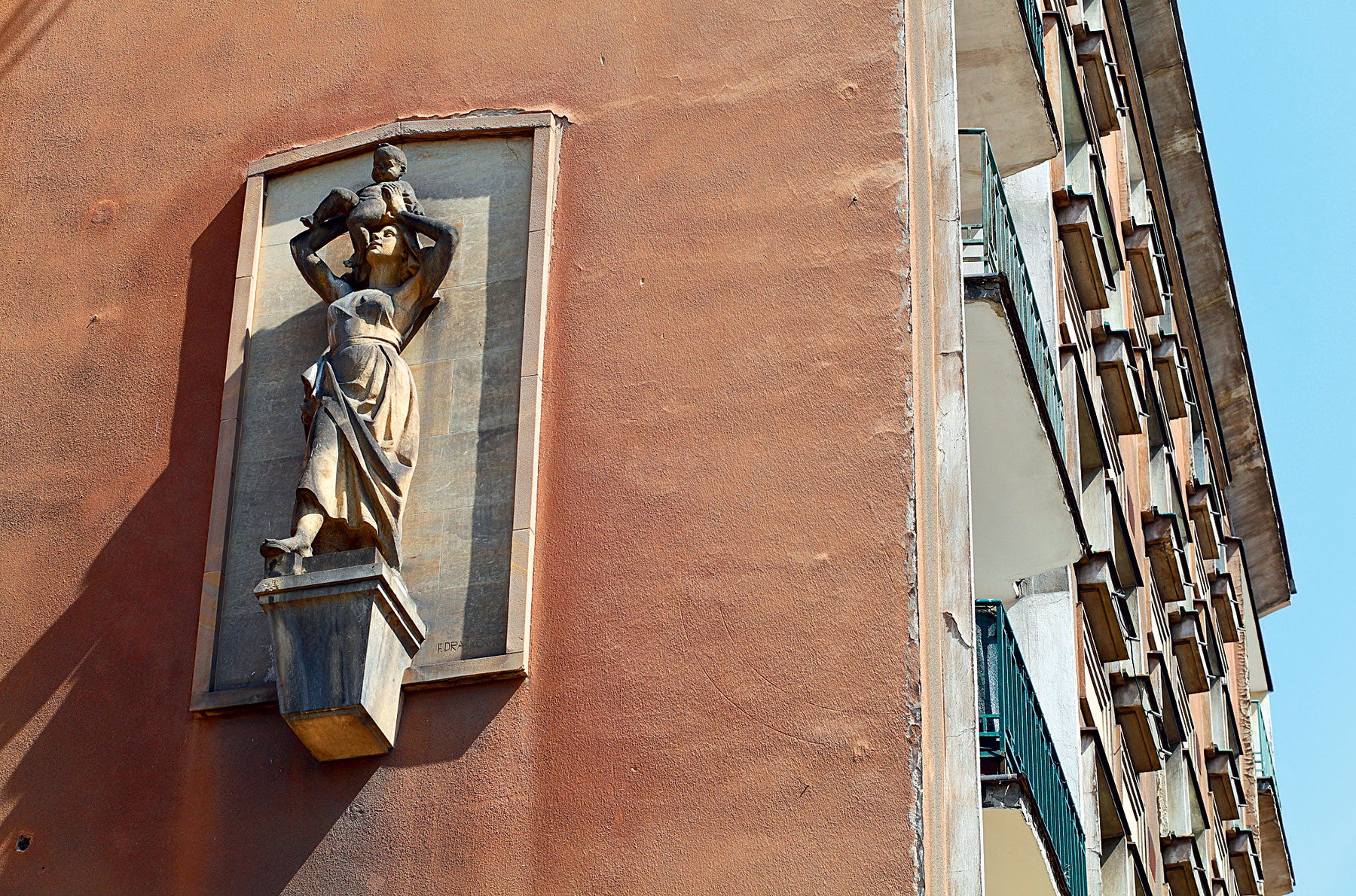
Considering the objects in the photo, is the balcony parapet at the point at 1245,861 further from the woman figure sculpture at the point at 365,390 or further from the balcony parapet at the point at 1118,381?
the woman figure sculpture at the point at 365,390

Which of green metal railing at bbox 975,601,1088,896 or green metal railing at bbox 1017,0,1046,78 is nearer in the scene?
green metal railing at bbox 975,601,1088,896

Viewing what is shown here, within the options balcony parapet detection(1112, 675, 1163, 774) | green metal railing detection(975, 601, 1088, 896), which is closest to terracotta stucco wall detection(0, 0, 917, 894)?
green metal railing detection(975, 601, 1088, 896)

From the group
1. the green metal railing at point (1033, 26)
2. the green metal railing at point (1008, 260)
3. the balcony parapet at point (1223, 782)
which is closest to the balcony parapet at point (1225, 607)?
the balcony parapet at point (1223, 782)

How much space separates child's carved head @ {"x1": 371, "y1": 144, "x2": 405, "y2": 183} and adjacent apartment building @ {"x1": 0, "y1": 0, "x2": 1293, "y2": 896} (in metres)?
0.32

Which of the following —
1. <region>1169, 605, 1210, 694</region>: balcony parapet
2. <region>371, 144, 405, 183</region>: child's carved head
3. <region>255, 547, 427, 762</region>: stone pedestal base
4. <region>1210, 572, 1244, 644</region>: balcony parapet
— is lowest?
<region>255, 547, 427, 762</region>: stone pedestal base

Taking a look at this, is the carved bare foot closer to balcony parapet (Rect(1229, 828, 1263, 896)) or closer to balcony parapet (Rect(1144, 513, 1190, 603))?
balcony parapet (Rect(1144, 513, 1190, 603))

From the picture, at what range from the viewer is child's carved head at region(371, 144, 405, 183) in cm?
1094

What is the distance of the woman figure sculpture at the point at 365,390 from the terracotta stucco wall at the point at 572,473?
0.71 m

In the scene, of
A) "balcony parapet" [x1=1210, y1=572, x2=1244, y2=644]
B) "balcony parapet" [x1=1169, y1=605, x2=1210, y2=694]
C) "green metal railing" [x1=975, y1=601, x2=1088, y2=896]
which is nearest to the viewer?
"green metal railing" [x1=975, y1=601, x2=1088, y2=896]

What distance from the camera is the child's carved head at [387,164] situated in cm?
1094

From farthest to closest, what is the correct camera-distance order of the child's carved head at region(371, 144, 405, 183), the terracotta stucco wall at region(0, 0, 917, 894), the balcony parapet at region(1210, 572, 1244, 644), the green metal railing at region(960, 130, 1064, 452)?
the balcony parapet at region(1210, 572, 1244, 644) → the green metal railing at region(960, 130, 1064, 452) → the child's carved head at region(371, 144, 405, 183) → the terracotta stucco wall at region(0, 0, 917, 894)

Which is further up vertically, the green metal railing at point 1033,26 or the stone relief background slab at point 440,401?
the green metal railing at point 1033,26

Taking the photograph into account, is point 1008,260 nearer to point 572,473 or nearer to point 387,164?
point 572,473

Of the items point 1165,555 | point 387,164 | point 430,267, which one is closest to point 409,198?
point 387,164
